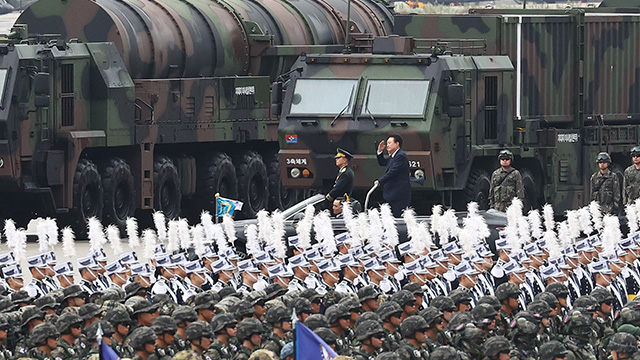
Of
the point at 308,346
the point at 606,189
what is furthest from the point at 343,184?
the point at 308,346

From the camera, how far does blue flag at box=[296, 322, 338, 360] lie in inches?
461

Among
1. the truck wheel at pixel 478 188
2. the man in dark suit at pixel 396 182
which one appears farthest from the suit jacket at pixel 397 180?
the truck wheel at pixel 478 188

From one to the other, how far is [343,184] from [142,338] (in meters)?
7.95

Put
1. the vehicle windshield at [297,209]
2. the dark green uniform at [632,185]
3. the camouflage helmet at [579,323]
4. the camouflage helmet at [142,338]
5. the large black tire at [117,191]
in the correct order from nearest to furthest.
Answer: the camouflage helmet at [142,338], the camouflage helmet at [579,323], the vehicle windshield at [297,209], the dark green uniform at [632,185], the large black tire at [117,191]

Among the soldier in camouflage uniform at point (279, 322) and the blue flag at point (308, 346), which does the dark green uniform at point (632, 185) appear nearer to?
the soldier in camouflage uniform at point (279, 322)

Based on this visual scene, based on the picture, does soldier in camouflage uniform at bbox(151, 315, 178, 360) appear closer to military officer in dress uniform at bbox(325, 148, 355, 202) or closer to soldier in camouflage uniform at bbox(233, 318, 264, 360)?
soldier in camouflage uniform at bbox(233, 318, 264, 360)

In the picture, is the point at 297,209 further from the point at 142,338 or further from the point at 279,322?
the point at 142,338

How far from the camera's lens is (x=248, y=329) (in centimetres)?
1361

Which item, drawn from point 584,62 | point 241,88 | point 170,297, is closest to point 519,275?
point 170,297

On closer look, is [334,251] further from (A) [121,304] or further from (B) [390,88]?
(B) [390,88]

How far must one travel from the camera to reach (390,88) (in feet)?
77.7

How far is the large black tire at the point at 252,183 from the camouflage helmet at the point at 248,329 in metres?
13.5

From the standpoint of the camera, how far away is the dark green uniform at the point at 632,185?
22.3 meters

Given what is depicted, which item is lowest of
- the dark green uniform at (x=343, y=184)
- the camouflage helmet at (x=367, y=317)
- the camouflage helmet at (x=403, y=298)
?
the camouflage helmet at (x=367, y=317)
